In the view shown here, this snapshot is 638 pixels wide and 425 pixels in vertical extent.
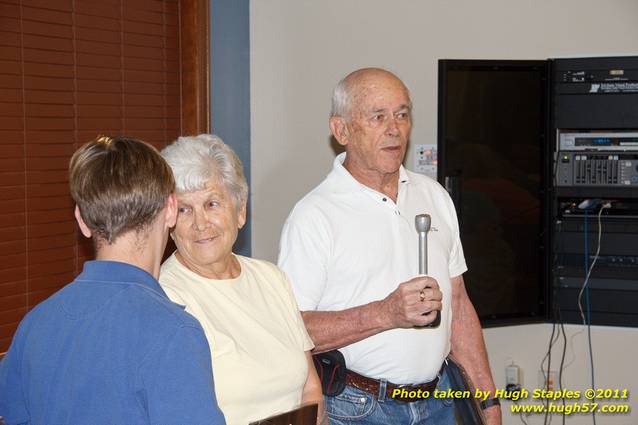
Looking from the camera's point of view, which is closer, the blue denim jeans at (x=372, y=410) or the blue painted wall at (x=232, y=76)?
the blue denim jeans at (x=372, y=410)

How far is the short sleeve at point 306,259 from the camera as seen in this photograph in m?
2.21

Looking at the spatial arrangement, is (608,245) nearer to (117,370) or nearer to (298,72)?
(298,72)

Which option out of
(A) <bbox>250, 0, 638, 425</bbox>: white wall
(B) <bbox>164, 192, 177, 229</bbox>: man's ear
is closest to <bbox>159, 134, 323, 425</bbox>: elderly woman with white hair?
(B) <bbox>164, 192, 177, 229</bbox>: man's ear

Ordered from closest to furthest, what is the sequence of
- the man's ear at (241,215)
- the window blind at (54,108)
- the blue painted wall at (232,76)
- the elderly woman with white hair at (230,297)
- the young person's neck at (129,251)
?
1. the young person's neck at (129,251)
2. the elderly woman with white hair at (230,297)
3. the man's ear at (241,215)
4. the window blind at (54,108)
5. the blue painted wall at (232,76)

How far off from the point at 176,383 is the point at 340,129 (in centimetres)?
135

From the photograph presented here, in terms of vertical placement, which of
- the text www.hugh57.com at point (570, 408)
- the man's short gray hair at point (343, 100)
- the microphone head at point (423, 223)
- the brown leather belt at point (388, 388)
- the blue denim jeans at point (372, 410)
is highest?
the man's short gray hair at point (343, 100)

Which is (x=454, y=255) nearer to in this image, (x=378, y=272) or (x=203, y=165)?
(x=378, y=272)

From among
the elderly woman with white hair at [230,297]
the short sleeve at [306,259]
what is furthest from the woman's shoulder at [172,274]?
the short sleeve at [306,259]

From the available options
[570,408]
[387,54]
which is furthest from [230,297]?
[570,408]

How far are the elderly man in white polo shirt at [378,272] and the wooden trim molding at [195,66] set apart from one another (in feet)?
4.95

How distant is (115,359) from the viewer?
127cm

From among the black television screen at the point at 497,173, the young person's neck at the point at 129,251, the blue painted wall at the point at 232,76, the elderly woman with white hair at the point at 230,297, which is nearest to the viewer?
the young person's neck at the point at 129,251

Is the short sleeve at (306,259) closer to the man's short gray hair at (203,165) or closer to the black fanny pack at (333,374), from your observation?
the black fanny pack at (333,374)

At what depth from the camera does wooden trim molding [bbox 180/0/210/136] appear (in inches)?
148
